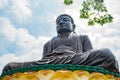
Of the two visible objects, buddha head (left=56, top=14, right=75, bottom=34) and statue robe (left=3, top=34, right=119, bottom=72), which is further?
buddha head (left=56, top=14, right=75, bottom=34)

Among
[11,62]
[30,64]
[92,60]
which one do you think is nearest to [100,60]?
[92,60]

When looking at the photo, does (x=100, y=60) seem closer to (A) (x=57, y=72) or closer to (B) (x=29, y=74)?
(A) (x=57, y=72)

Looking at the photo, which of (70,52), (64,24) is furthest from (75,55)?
(64,24)

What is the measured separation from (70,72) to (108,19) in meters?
2.28

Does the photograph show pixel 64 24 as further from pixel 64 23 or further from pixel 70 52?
pixel 70 52

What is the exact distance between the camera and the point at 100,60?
653 centimetres

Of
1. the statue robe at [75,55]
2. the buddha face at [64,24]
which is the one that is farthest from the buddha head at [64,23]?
the statue robe at [75,55]

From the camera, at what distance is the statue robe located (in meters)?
6.51

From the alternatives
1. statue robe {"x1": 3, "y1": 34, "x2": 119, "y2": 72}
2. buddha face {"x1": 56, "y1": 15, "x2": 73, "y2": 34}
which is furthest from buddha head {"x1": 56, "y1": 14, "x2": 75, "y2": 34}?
statue robe {"x1": 3, "y1": 34, "x2": 119, "y2": 72}

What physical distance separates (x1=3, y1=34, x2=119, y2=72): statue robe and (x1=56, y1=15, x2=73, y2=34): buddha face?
239mm

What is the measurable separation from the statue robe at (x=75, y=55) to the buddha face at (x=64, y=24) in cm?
24

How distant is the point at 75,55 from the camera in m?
6.71

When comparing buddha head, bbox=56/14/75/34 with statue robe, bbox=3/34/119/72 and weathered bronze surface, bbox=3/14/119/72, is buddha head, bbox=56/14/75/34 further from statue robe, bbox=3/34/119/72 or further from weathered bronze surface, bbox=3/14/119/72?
statue robe, bbox=3/34/119/72

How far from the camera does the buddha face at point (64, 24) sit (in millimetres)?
7958
